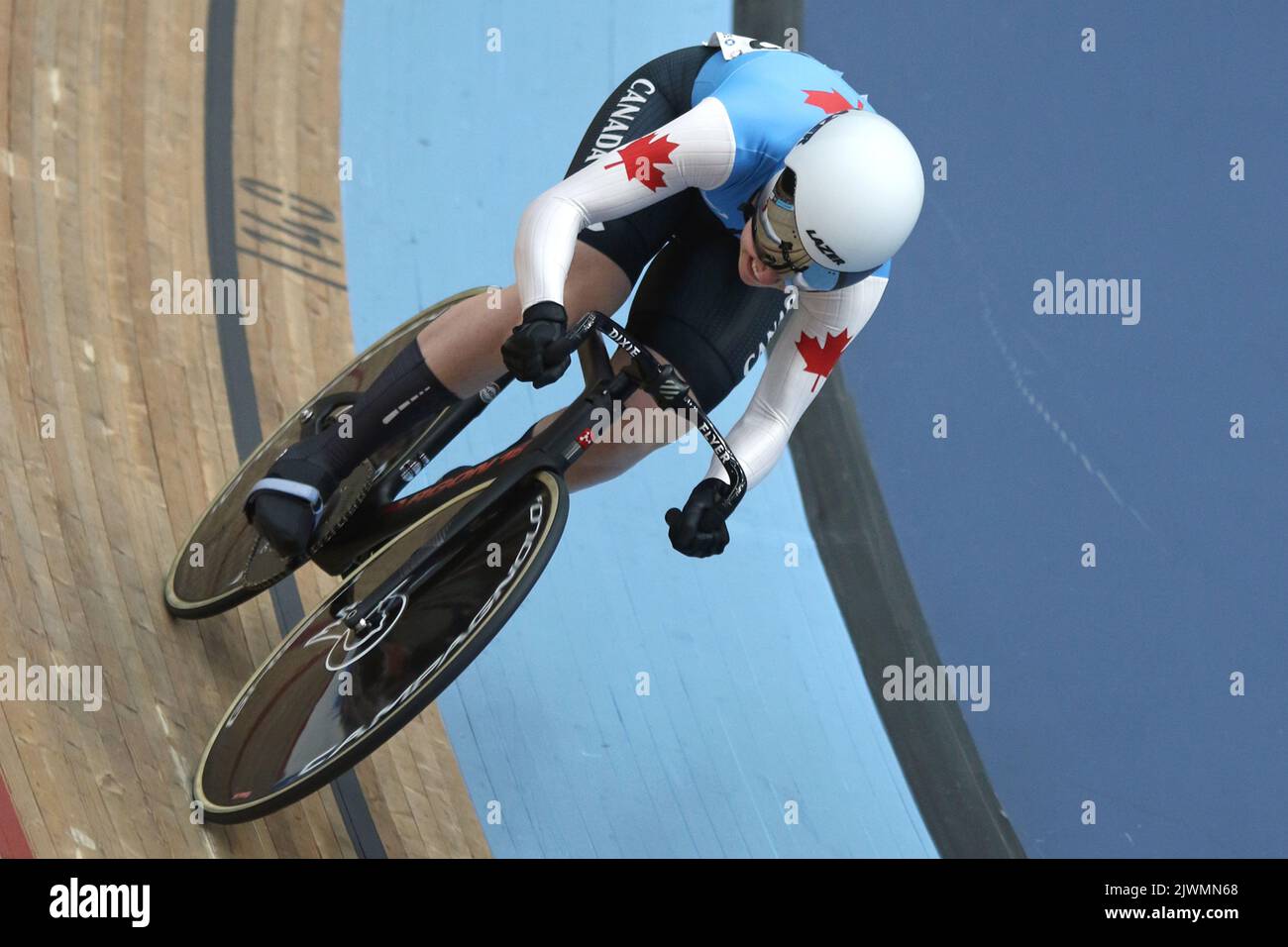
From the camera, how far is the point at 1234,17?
197 inches

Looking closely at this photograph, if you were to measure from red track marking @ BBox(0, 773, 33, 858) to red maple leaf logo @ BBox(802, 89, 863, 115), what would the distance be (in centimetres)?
181

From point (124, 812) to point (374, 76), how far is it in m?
2.63

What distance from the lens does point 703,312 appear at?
2.80m

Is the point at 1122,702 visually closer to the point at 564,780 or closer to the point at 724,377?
the point at 564,780

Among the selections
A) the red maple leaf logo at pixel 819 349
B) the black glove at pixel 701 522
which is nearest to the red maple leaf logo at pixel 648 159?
the red maple leaf logo at pixel 819 349

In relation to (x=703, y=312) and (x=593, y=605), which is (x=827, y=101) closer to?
(x=703, y=312)

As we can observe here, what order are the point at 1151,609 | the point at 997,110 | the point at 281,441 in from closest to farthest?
the point at 281,441 → the point at 1151,609 → the point at 997,110

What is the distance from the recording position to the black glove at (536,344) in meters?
2.40

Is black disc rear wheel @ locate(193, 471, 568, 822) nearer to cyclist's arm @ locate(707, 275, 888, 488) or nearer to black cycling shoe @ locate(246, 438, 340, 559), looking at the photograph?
black cycling shoe @ locate(246, 438, 340, 559)

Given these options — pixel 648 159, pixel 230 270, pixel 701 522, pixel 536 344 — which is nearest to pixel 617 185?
pixel 648 159

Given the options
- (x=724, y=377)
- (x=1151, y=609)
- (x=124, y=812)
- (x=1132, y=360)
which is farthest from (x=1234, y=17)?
(x=124, y=812)

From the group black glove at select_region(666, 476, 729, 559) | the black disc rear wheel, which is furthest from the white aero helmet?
the black disc rear wheel

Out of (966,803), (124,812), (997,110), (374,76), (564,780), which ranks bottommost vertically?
(966,803)

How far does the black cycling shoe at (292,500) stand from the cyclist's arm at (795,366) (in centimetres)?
75
